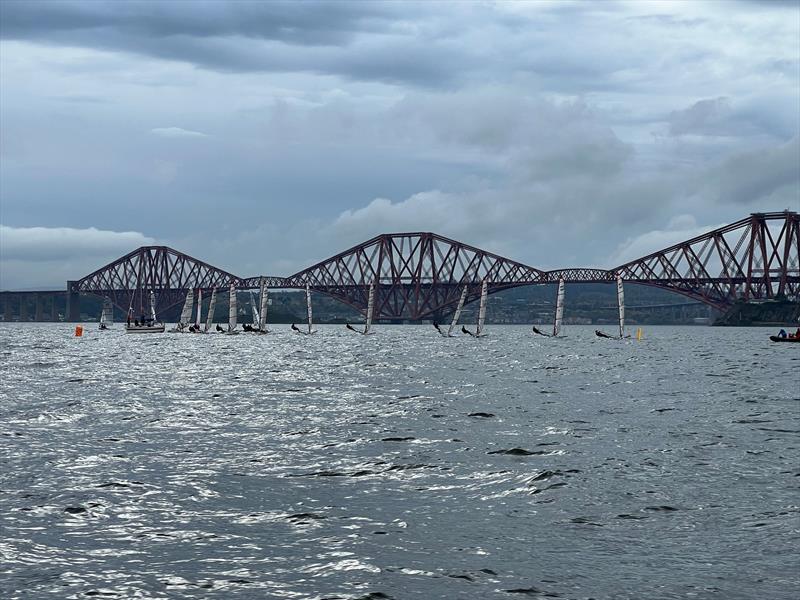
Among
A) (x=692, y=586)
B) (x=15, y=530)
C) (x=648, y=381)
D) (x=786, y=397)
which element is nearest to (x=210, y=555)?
(x=15, y=530)

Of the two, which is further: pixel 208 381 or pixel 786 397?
pixel 208 381

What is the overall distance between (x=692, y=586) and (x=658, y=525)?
14.5 feet

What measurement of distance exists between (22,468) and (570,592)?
17.0m

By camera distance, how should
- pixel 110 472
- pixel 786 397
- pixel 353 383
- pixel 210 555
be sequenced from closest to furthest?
pixel 210 555, pixel 110 472, pixel 786 397, pixel 353 383

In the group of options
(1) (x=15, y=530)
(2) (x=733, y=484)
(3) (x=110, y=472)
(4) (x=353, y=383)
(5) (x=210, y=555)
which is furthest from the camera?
(4) (x=353, y=383)

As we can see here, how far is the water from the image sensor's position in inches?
638

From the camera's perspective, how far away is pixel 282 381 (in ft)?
213

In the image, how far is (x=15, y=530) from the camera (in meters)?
19.2

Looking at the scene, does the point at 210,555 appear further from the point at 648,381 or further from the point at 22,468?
the point at 648,381

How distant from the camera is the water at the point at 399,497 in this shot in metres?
16.2

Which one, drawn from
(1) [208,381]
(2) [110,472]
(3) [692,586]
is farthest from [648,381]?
(3) [692,586]

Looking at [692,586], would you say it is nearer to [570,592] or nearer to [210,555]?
[570,592]

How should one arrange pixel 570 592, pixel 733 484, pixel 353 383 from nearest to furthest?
pixel 570 592, pixel 733 484, pixel 353 383

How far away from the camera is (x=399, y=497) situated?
23.2 meters
